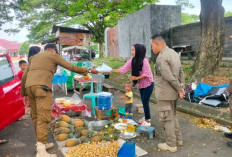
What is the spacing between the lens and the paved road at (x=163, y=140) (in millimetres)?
3779

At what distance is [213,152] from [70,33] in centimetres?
2017

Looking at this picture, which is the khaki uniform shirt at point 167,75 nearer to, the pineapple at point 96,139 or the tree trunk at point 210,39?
the pineapple at point 96,139

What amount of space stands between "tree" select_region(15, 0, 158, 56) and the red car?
1524cm

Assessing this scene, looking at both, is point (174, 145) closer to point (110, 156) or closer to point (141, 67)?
point (110, 156)

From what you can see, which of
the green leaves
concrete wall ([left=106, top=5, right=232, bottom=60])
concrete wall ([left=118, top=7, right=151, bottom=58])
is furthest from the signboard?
concrete wall ([left=106, top=5, right=232, bottom=60])

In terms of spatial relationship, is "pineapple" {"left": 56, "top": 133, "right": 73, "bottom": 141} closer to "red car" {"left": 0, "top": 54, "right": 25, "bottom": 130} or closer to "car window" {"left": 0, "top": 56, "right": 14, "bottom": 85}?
"red car" {"left": 0, "top": 54, "right": 25, "bottom": 130}

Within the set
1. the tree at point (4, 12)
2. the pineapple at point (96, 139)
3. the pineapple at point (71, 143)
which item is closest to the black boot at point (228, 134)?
the pineapple at point (96, 139)

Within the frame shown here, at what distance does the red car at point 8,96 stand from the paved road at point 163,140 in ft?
1.52

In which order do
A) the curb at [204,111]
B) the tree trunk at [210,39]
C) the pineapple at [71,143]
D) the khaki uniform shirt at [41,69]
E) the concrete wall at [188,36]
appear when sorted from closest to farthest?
1. the khaki uniform shirt at [41,69]
2. the pineapple at [71,143]
3. the curb at [204,111]
4. the tree trunk at [210,39]
5. the concrete wall at [188,36]

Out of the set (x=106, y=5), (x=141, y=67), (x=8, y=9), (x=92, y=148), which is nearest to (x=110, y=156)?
(x=92, y=148)

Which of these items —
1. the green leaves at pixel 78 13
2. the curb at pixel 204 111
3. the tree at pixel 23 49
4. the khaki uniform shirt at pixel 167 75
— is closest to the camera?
the khaki uniform shirt at pixel 167 75

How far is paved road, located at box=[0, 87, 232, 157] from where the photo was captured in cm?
378

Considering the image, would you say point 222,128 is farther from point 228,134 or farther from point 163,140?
point 163,140

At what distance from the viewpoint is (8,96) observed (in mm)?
4395
